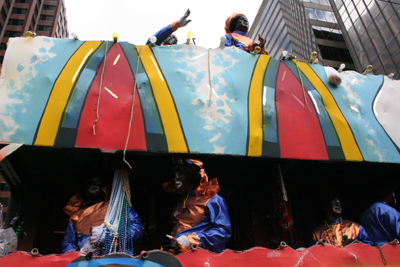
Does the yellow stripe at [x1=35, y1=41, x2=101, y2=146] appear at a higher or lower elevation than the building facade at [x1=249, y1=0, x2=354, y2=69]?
higher

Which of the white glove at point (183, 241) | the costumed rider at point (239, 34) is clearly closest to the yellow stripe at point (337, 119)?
the costumed rider at point (239, 34)

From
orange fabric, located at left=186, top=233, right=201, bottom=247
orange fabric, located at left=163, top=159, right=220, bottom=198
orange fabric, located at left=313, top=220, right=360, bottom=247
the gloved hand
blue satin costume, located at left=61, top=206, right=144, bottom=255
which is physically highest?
the gloved hand

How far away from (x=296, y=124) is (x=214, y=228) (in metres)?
1.87

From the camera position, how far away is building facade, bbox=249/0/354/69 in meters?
29.2

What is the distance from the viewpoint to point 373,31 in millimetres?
20719

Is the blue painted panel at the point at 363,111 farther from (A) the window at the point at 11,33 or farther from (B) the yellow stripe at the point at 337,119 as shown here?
(A) the window at the point at 11,33

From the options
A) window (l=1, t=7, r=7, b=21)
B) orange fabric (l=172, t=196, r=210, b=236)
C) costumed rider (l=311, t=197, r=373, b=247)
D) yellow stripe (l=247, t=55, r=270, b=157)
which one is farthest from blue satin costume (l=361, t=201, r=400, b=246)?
window (l=1, t=7, r=7, b=21)

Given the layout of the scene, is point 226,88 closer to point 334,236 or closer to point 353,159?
point 353,159

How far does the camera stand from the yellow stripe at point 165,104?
11.7 feet

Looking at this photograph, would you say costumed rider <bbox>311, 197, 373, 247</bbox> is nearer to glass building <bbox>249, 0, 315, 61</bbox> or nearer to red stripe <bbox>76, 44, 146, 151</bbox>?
red stripe <bbox>76, 44, 146, 151</bbox>

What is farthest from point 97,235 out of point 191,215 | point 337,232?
point 337,232

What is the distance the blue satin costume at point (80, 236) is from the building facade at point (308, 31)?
94.2 ft

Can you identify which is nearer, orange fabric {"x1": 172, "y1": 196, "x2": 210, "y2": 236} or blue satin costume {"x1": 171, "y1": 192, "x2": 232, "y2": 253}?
blue satin costume {"x1": 171, "y1": 192, "x2": 232, "y2": 253}

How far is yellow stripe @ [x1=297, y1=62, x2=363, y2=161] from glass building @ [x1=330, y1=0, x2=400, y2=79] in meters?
16.0
